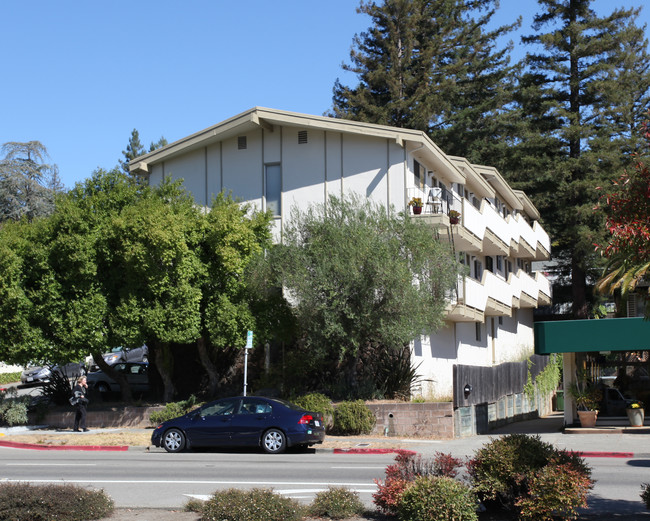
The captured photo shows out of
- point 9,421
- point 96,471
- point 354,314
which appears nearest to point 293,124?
point 354,314

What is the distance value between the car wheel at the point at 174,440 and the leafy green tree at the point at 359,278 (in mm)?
5425

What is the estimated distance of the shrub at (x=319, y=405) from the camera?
23.3 m

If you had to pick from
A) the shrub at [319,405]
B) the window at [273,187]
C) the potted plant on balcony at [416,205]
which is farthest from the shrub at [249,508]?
the window at [273,187]

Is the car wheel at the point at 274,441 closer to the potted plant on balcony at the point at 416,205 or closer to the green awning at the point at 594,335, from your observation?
the green awning at the point at 594,335

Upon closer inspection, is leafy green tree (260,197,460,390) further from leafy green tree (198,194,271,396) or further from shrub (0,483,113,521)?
shrub (0,483,113,521)

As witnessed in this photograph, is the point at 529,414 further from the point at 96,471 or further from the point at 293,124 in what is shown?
the point at 96,471

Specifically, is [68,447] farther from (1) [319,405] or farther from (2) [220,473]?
(2) [220,473]

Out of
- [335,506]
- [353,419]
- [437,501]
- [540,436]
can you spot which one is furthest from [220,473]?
[353,419]

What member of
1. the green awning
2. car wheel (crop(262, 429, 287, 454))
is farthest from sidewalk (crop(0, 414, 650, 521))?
the green awning

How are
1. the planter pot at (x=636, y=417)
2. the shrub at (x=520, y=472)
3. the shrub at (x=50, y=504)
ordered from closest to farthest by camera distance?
the shrub at (x=520, y=472)
the shrub at (x=50, y=504)
the planter pot at (x=636, y=417)

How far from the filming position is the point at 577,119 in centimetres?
4062

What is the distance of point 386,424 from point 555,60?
26250 millimetres

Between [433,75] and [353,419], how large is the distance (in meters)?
30.9

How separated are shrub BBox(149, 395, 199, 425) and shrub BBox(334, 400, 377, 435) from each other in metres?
5.24
